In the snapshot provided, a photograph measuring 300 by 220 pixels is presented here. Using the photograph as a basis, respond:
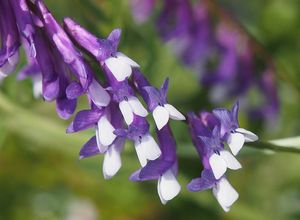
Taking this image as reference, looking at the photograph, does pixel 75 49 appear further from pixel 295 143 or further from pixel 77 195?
pixel 77 195

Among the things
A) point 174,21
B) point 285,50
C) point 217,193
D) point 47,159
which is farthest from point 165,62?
point 217,193

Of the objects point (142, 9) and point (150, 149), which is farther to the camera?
point (142, 9)

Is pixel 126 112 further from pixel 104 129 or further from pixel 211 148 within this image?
pixel 211 148

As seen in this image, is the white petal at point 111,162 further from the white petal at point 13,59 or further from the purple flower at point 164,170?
the white petal at point 13,59

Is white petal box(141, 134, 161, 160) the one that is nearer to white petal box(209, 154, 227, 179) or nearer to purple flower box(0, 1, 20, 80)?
white petal box(209, 154, 227, 179)

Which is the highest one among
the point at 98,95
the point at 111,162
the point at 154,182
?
the point at 98,95

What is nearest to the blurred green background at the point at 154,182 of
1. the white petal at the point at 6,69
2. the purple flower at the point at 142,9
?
the purple flower at the point at 142,9

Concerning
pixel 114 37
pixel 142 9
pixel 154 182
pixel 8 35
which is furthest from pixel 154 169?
pixel 154 182
